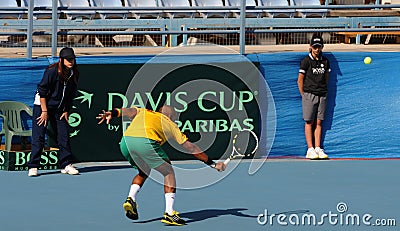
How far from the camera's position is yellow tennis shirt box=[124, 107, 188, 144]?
8.62m

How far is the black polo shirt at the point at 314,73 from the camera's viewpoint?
12922 mm

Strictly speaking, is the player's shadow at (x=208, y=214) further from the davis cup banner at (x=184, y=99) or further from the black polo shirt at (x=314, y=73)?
the black polo shirt at (x=314, y=73)

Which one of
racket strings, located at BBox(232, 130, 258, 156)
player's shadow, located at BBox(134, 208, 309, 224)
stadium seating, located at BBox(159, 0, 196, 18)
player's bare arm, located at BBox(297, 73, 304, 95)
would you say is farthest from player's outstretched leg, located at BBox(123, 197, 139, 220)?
stadium seating, located at BBox(159, 0, 196, 18)

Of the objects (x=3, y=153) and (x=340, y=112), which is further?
(x=340, y=112)

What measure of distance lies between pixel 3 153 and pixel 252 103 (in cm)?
369

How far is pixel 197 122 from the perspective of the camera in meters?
13.0

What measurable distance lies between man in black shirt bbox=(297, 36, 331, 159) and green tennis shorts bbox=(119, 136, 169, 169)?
4814 millimetres

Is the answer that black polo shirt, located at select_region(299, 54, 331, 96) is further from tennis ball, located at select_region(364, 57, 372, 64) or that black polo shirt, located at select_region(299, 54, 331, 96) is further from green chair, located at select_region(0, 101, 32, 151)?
green chair, located at select_region(0, 101, 32, 151)

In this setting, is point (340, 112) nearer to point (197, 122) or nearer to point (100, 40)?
point (197, 122)

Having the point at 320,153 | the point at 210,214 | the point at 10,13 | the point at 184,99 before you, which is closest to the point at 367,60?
the point at 320,153

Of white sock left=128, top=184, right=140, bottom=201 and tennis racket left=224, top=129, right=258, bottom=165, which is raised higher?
white sock left=128, top=184, right=140, bottom=201

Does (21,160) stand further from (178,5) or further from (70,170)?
(178,5)

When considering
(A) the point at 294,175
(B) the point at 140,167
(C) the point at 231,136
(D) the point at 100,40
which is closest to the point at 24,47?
(D) the point at 100,40

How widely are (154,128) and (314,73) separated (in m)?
4.83
